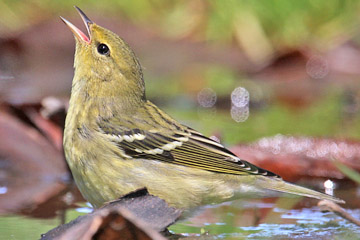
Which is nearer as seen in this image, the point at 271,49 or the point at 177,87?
the point at 177,87

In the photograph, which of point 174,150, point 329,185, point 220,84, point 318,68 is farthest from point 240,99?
A: point 174,150

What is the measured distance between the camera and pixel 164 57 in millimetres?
9844

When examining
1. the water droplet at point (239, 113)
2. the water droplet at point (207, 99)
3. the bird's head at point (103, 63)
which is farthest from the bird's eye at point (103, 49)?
the water droplet at point (207, 99)

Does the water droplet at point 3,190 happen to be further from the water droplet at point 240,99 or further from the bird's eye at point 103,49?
the water droplet at point 240,99

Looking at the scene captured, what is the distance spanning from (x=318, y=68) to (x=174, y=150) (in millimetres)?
5171

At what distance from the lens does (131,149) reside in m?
4.80

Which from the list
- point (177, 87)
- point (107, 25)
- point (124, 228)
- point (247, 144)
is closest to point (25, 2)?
point (107, 25)

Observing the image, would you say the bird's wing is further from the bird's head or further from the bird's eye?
the bird's eye

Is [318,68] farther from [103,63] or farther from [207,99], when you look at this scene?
[103,63]

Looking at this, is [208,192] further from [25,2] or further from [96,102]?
[25,2]

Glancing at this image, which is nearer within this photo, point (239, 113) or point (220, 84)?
point (239, 113)

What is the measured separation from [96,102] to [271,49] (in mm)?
5132

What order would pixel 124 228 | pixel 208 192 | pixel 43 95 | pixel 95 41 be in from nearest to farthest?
pixel 124 228 → pixel 208 192 → pixel 95 41 → pixel 43 95

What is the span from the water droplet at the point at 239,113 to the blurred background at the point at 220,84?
0.09 ft
